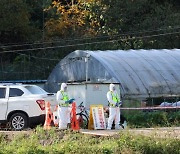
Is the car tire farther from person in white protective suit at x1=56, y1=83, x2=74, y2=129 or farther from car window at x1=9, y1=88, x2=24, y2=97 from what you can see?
person in white protective suit at x1=56, y1=83, x2=74, y2=129

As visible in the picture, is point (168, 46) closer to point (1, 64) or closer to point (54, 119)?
point (1, 64)

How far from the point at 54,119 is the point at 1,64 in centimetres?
1999

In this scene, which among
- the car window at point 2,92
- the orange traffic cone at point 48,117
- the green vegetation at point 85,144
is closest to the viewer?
the green vegetation at point 85,144

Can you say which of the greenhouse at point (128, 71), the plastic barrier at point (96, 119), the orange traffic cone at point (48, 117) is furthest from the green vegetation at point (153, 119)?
the orange traffic cone at point (48, 117)

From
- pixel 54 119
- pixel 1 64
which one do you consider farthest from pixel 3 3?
pixel 54 119

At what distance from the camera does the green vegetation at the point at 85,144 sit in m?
17.1

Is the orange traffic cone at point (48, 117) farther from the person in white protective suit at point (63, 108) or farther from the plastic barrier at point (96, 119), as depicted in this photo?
the plastic barrier at point (96, 119)

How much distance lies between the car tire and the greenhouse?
7.31 m

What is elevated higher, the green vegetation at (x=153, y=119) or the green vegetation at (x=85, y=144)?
the green vegetation at (x=153, y=119)

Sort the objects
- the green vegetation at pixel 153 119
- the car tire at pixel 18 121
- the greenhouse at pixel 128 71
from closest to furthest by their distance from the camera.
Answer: the car tire at pixel 18 121
the green vegetation at pixel 153 119
the greenhouse at pixel 128 71

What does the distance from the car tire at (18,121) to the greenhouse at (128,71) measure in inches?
288

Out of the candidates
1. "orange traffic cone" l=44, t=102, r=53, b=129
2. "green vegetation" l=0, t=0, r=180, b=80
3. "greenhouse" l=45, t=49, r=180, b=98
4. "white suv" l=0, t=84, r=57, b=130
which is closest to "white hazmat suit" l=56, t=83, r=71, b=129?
"orange traffic cone" l=44, t=102, r=53, b=129

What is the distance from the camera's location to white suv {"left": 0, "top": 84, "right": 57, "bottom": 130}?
23.0 meters

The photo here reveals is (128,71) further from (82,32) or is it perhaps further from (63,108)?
(82,32)
